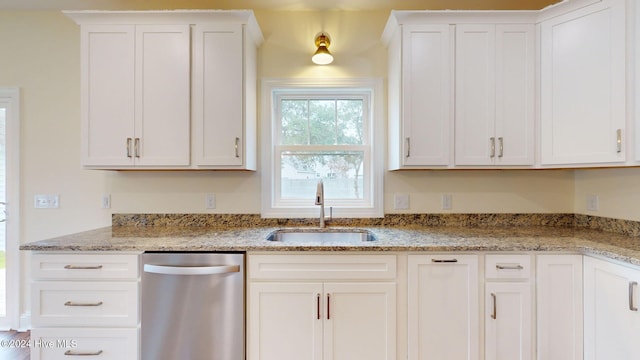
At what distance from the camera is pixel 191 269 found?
61.6 inches

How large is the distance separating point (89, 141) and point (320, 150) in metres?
1.63

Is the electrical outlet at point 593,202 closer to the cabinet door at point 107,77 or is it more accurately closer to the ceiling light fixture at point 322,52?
the ceiling light fixture at point 322,52

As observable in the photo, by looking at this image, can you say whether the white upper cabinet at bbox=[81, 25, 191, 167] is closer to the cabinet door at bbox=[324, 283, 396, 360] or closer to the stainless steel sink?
the stainless steel sink

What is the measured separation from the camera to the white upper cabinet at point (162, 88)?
6.39ft

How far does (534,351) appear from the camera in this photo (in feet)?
5.24

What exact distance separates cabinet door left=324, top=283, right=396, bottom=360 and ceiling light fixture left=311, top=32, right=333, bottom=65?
155cm

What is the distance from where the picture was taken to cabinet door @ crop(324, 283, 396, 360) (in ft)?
5.25

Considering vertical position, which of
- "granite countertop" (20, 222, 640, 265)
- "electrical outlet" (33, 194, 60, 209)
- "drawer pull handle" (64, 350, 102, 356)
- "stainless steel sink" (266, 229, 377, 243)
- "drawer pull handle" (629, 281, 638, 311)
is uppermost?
"electrical outlet" (33, 194, 60, 209)

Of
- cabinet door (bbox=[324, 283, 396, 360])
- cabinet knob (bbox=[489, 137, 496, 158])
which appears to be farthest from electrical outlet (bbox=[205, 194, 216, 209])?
A: cabinet knob (bbox=[489, 137, 496, 158])

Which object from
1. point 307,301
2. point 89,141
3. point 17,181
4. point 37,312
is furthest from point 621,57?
point 17,181

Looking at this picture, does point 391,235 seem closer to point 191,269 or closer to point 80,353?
point 191,269

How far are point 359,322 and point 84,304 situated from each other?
1.53 meters

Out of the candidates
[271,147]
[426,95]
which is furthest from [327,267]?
[426,95]

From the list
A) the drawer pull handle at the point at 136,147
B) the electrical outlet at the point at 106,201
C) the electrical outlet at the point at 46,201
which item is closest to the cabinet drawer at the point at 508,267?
the drawer pull handle at the point at 136,147
